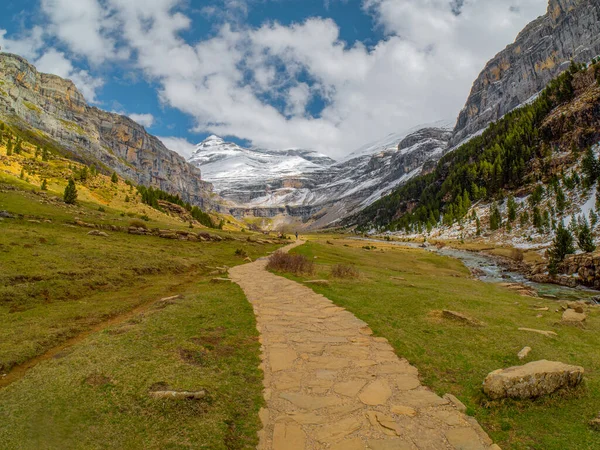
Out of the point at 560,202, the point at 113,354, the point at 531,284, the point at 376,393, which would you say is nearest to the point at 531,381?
the point at 376,393

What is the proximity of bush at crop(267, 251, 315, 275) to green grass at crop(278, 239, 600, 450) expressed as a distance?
5.98m

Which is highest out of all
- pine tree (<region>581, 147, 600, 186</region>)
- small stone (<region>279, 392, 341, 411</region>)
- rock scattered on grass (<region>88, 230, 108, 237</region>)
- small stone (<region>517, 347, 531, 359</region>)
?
pine tree (<region>581, 147, 600, 186</region>)

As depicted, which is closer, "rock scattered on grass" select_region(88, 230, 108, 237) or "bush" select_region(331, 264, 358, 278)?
"bush" select_region(331, 264, 358, 278)

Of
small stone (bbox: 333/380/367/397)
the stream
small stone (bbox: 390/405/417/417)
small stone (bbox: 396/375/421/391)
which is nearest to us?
small stone (bbox: 390/405/417/417)

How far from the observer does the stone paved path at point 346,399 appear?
21.2 ft

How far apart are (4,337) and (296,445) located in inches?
476

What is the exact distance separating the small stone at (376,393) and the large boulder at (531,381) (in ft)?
8.19

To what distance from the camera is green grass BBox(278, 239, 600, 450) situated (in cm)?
682

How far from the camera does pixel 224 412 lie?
6.91 metres

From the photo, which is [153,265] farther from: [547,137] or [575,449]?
[547,137]

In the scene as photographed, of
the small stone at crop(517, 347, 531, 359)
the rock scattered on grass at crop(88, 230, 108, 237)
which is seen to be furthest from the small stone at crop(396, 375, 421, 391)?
the rock scattered on grass at crop(88, 230, 108, 237)

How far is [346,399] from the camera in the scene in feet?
26.1

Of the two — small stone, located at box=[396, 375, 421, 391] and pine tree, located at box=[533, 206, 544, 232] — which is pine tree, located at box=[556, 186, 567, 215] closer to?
pine tree, located at box=[533, 206, 544, 232]

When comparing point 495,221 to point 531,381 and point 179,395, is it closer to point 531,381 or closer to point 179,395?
point 531,381
